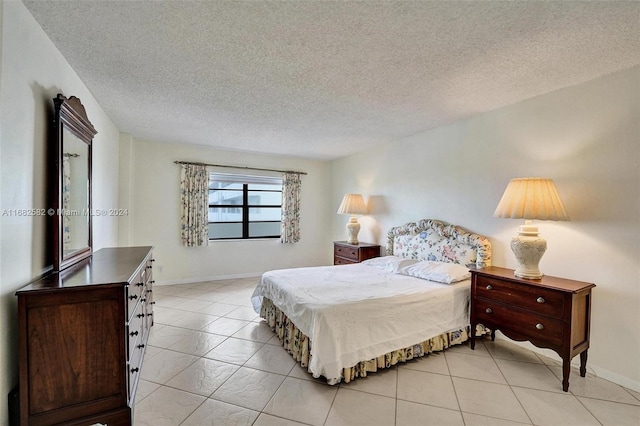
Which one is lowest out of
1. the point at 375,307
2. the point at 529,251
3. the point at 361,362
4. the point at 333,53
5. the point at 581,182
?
the point at 361,362

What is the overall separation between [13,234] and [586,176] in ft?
12.8

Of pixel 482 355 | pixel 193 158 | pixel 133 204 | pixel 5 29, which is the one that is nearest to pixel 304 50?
pixel 5 29

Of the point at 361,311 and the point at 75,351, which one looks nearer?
the point at 75,351

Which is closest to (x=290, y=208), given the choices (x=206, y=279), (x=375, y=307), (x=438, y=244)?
(x=206, y=279)

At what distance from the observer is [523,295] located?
93.9 inches

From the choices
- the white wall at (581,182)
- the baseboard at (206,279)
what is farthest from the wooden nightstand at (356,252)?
the baseboard at (206,279)

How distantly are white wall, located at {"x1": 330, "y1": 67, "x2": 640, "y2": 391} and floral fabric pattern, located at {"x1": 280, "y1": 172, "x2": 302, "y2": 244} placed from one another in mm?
2944

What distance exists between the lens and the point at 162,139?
4516 mm

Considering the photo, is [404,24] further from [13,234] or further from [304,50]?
[13,234]

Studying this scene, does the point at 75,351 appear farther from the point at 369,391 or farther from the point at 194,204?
the point at 194,204

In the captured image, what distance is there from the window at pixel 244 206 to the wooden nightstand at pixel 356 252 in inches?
61.6

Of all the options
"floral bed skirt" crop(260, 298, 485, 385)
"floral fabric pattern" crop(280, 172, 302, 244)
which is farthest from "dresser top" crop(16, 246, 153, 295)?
"floral fabric pattern" crop(280, 172, 302, 244)

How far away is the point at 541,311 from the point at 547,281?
0.26 metres

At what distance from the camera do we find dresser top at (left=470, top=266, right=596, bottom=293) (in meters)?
2.18
